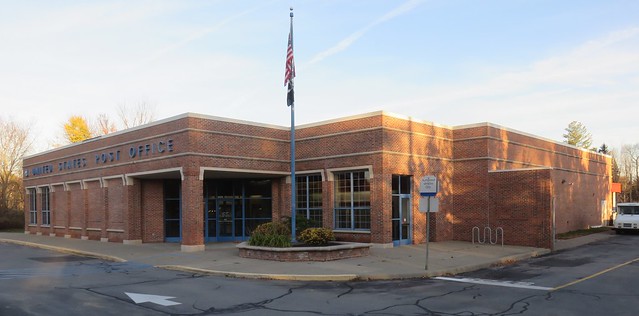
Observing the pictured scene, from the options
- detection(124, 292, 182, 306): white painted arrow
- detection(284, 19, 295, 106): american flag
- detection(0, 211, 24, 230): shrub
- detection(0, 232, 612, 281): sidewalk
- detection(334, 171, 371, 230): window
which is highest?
detection(284, 19, 295, 106): american flag

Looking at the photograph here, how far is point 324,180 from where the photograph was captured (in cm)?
2431

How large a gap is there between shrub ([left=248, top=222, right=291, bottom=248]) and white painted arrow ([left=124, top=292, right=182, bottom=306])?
7.03 meters

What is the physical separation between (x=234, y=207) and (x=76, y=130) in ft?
151

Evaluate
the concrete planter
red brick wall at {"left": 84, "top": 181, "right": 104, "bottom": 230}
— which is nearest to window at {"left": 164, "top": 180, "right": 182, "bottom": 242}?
red brick wall at {"left": 84, "top": 181, "right": 104, "bottom": 230}

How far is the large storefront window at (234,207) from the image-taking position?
89.3ft

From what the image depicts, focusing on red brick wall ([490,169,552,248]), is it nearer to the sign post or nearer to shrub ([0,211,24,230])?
the sign post

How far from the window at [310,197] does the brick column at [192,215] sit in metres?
5.14

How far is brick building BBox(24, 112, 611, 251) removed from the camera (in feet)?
73.3

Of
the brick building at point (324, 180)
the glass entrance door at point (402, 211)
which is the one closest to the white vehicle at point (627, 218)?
the brick building at point (324, 180)

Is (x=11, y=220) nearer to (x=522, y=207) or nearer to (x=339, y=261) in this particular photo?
(x=339, y=261)

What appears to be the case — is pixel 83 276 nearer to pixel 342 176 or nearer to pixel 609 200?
pixel 342 176

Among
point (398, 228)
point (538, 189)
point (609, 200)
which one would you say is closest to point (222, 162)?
point (398, 228)

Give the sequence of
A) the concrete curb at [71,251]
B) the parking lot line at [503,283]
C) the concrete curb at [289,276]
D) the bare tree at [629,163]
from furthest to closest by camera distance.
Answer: the bare tree at [629,163] < the concrete curb at [71,251] < the concrete curb at [289,276] < the parking lot line at [503,283]

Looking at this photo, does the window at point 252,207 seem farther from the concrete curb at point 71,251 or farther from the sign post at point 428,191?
the sign post at point 428,191
